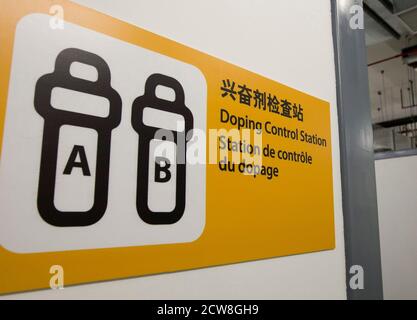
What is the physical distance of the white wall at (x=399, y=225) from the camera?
2.73 metres

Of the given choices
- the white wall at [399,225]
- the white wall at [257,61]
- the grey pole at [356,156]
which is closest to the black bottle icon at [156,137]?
the white wall at [257,61]

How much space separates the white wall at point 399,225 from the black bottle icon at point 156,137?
2.82 metres

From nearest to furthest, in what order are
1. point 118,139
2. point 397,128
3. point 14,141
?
point 14,141, point 118,139, point 397,128

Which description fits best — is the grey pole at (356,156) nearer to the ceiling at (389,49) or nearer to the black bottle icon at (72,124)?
the black bottle icon at (72,124)

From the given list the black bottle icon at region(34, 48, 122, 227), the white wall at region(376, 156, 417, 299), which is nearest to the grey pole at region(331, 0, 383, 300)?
the black bottle icon at region(34, 48, 122, 227)

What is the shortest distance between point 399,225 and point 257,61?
2.68 meters

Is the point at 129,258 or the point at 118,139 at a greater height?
the point at 118,139

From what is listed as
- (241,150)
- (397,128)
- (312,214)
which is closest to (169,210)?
(241,150)

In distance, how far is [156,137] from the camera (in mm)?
686

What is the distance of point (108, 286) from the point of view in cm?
60

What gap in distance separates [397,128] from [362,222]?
9.58m

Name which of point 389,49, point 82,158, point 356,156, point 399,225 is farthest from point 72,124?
point 389,49

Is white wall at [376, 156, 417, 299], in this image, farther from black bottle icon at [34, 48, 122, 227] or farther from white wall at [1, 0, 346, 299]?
black bottle icon at [34, 48, 122, 227]

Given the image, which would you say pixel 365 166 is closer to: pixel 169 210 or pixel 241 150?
pixel 241 150
